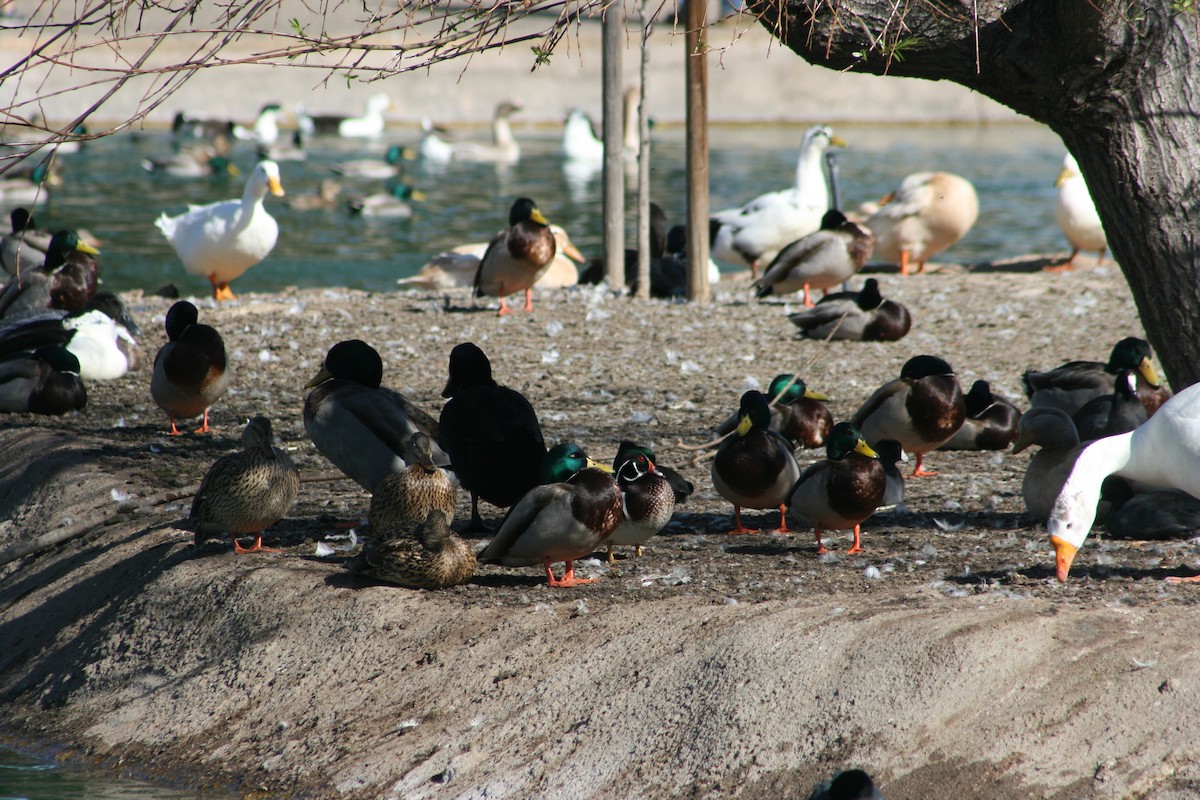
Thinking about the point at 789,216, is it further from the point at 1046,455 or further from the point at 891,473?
the point at 1046,455

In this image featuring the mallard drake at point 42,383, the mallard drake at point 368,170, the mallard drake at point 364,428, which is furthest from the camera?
the mallard drake at point 368,170

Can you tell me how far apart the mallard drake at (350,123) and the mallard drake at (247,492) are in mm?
31051

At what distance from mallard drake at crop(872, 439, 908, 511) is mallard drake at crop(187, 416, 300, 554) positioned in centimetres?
261

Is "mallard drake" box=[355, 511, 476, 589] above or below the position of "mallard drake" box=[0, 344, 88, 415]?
below

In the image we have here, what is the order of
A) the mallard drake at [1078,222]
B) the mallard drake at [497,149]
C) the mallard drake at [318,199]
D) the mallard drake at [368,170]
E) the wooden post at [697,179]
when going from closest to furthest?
the wooden post at [697,179]
the mallard drake at [1078,222]
the mallard drake at [318,199]
the mallard drake at [368,170]
the mallard drake at [497,149]

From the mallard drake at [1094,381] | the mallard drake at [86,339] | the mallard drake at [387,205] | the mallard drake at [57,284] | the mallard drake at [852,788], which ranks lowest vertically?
the mallard drake at [852,788]

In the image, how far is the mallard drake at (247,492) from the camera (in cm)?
529

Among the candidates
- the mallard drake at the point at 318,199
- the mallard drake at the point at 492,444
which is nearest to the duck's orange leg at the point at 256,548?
the mallard drake at the point at 492,444

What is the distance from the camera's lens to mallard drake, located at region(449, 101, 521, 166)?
29.6 meters

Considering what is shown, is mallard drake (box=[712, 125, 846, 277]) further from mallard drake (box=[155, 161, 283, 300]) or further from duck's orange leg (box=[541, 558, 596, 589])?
duck's orange leg (box=[541, 558, 596, 589])

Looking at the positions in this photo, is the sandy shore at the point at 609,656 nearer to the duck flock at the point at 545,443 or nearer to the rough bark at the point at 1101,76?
the duck flock at the point at 545,443

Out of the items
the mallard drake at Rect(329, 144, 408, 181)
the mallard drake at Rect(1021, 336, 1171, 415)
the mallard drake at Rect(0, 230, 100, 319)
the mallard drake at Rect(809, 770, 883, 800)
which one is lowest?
the mallard drake at Rect(809, 770, 883, 800)

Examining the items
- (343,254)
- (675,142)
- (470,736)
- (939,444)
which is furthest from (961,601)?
(675,142)

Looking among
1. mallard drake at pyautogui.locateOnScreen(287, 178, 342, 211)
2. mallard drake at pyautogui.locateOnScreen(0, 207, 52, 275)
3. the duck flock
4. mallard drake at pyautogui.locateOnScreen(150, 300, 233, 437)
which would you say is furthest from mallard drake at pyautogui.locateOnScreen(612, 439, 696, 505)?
mallard drake at pyautogui.locateOnScreen(287, 178, 342, 211)
